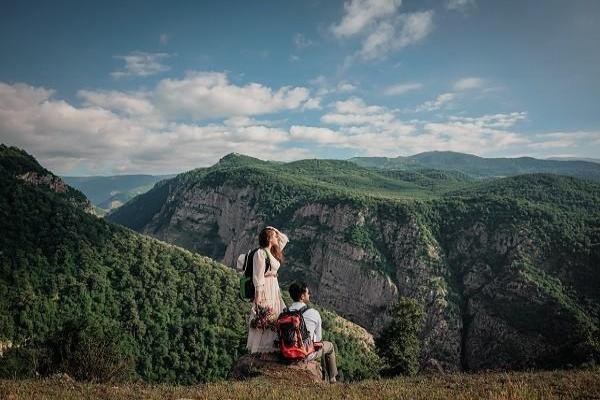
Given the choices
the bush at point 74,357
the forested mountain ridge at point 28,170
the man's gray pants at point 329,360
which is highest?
the forested mountain ridge at point 28,170

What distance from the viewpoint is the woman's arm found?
35.9ft

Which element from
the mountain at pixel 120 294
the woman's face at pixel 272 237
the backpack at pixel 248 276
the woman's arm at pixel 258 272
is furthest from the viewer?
the mountain at pixel 120 294

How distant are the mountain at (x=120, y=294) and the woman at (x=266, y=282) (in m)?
41.2

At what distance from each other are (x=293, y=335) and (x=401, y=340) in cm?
4672

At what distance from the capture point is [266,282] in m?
11.5

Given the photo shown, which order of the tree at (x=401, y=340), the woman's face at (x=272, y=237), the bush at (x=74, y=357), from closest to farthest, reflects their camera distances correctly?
the woman's face at (x=272, y=237) → the bush at (x=74, y=357) → the tree at (x=401, y=340)

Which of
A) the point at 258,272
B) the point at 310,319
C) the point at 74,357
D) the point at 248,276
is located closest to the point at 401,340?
the point at 74,357

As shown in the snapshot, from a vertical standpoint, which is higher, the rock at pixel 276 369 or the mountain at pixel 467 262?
the rock at pixel 276 369

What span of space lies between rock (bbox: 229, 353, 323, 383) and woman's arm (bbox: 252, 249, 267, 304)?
1988 millimetres

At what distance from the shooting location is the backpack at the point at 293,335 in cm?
1067

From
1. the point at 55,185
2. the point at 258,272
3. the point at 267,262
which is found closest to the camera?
the point at 258,272

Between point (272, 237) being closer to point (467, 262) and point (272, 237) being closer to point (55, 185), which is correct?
point (55, 185)

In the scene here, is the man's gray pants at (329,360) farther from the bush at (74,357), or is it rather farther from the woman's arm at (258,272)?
the bush at (74,357)

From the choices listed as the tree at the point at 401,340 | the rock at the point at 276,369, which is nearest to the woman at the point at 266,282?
the rock at the point at 276,369
